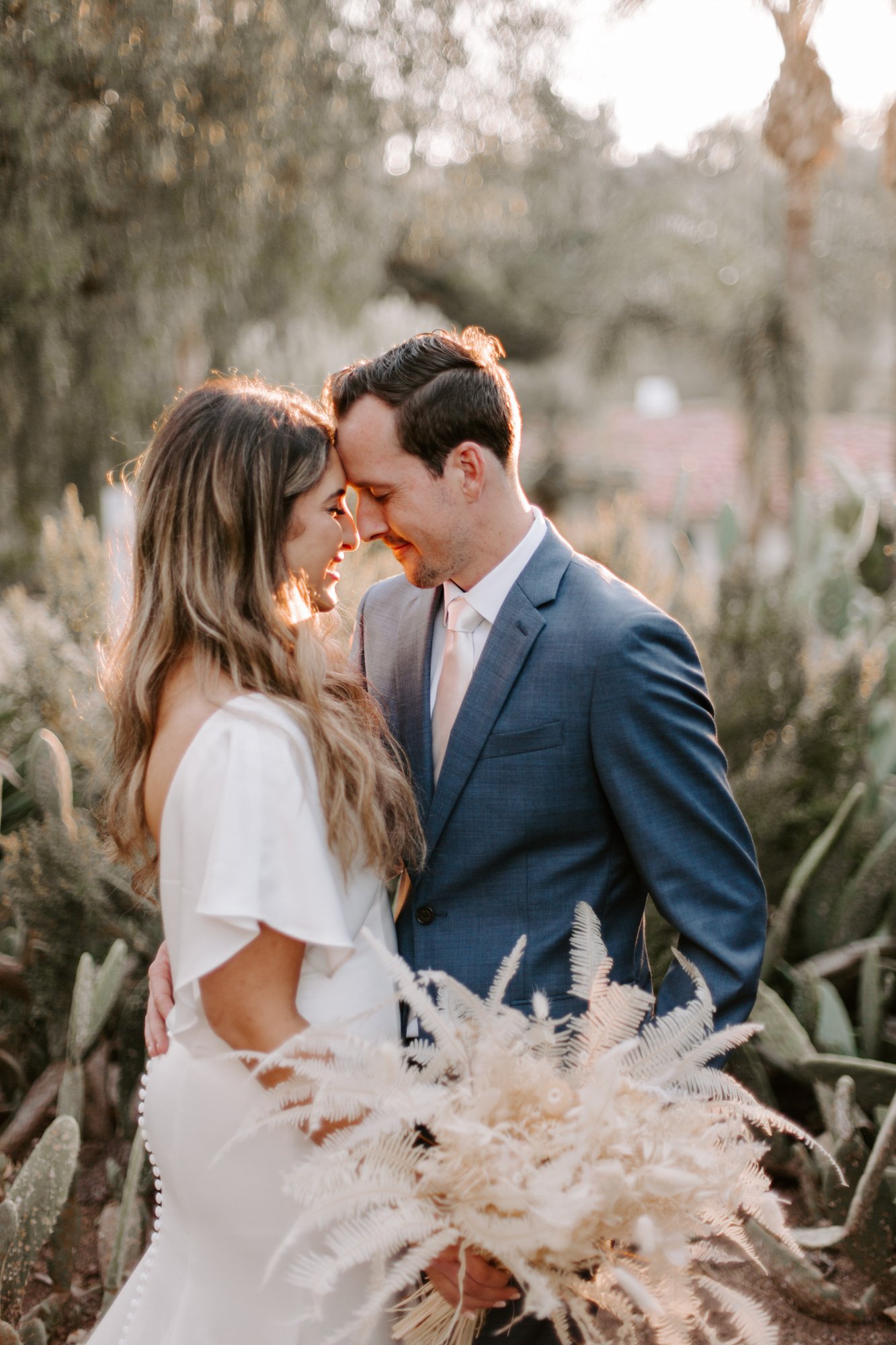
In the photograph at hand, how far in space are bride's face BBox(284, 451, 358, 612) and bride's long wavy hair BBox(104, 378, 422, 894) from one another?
28 millimetres

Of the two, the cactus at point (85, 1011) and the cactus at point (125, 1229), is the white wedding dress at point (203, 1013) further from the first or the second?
the cactus at point (85, 1011)

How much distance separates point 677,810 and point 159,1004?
3.48 ft

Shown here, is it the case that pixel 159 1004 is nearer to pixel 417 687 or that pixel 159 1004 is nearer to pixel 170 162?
pixel 417 687

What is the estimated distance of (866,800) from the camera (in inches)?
154

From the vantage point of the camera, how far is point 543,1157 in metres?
1.22

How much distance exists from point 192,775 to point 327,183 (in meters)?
5.61

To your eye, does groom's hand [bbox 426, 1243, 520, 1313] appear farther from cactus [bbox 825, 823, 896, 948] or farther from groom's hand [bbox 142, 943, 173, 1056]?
cactus [bbox 825, 823, 896, 948]

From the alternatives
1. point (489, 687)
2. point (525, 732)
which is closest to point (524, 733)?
point (525, 732)

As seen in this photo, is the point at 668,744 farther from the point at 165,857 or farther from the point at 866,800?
the point at 866,800

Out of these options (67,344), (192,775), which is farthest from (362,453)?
(67,344)

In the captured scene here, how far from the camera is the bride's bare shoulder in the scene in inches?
65.8

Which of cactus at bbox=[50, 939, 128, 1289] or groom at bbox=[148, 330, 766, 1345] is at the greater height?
groom at bbox=[148, 330, 766, 1345]

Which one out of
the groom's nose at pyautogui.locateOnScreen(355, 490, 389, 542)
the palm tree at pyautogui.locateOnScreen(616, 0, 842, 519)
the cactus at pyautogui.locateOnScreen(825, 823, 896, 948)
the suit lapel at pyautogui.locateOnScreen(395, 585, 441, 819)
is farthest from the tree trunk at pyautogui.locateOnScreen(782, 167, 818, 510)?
the groom's nose at pyautogui.locateOnScreen(355, 490, 389, 542)

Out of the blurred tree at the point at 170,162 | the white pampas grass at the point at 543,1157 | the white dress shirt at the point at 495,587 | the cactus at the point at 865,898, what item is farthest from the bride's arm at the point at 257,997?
the blurred tree at the point at 170,162
